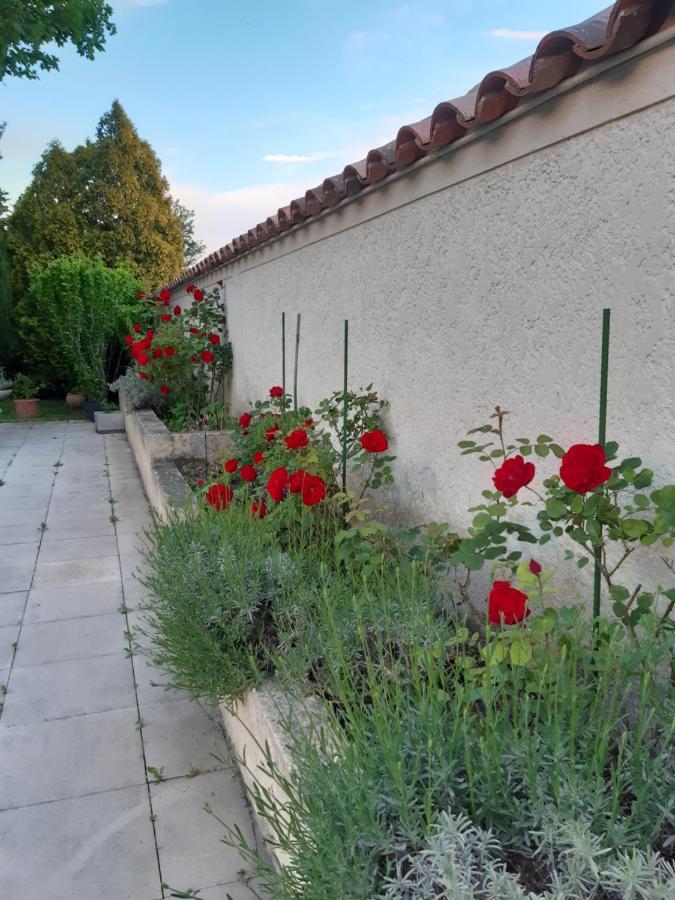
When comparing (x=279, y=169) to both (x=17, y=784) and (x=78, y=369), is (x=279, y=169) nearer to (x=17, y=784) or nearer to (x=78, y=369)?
(x=78, y=369)

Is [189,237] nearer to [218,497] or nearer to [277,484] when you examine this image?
[218,497]

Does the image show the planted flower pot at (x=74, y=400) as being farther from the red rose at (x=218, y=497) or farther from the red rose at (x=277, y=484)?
the red rose at (x=277, y=484)

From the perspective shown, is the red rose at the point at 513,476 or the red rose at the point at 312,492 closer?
the red rose at the point at 513,476

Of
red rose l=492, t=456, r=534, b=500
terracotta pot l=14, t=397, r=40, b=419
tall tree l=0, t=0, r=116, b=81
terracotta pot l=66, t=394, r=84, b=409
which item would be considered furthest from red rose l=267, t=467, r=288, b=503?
tall tree l=0, t=0, r=116, b=81

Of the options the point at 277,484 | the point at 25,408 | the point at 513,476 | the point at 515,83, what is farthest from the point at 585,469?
the point at 25,408

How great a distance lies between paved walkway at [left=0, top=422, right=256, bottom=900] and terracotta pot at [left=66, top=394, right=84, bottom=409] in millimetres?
9104

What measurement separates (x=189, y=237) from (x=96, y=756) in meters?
34.7

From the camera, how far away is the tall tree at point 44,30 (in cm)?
1220

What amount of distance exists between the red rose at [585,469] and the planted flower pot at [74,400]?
13.3 m

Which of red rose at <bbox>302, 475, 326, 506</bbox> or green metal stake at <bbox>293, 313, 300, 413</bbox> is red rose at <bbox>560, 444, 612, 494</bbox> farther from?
green metal stake at <bbox>293, 313, 300, 413</bbox>

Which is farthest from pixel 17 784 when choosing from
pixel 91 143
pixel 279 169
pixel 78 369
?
pixel 279 169

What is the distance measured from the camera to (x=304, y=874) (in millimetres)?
1462

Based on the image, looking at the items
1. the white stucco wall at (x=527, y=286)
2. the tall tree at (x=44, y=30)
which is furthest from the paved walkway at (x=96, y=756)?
the tall tree at (x=44, y=30)

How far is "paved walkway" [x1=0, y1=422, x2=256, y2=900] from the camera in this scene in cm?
228
